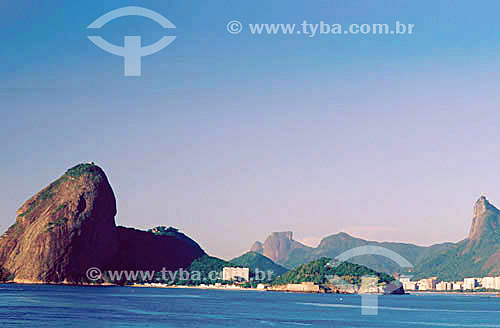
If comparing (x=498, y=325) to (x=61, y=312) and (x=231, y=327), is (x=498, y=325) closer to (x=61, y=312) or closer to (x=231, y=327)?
(x=231, y=327)

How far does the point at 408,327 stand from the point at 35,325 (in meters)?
64.8

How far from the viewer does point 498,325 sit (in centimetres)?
13550

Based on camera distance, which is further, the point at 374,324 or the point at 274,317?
the point at 274,317

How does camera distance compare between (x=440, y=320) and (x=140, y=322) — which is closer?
(x=140, y=322)

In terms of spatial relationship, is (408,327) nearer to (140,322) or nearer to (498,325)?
(498,325)

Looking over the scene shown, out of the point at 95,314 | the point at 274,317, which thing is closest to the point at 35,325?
the point at 95,314

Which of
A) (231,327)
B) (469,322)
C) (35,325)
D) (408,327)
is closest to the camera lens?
(35,325)

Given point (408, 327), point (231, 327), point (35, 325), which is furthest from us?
point (408, 327)

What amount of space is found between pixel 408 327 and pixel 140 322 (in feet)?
158

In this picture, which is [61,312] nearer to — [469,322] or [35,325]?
[35,325]

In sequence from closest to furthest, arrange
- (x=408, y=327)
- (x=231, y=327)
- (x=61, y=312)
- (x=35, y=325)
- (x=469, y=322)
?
(x=35, y=325), (x=231, y=327), (x=408, y=327), (x=61, y=312), (x=469, y=322)

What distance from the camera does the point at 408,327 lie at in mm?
124625

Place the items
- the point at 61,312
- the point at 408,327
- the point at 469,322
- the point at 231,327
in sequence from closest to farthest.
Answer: the point at 231,327 → the point at 408,327 → the point at 61,312 → the point at 469,322

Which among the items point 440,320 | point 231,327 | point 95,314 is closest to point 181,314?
point 95,314
